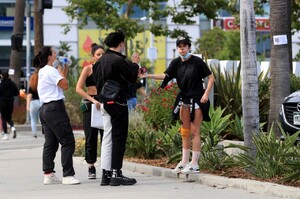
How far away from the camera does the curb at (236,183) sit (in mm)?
9750

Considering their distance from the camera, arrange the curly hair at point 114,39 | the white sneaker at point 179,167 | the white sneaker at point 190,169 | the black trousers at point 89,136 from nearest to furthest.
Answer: the curly hair at point 114,39 < the white sneaker at point 190,169 < the white sneaker at point 179,167 < the black trousers at point 89,136

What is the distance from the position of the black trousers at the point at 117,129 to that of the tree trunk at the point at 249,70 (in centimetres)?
163

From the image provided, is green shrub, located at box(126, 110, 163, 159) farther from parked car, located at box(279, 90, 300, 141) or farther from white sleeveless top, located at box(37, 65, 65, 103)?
white sleeveless top, located at box(37, 65, 65, 103)

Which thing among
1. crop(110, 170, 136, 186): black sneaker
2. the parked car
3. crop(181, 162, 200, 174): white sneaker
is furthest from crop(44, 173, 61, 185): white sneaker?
the parked car

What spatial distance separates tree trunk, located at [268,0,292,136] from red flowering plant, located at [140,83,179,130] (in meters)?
2.00

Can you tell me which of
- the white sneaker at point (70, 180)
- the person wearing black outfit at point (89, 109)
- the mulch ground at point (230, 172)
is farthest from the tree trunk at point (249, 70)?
the white sneaker at point (70, 180)

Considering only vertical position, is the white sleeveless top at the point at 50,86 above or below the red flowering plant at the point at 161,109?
above

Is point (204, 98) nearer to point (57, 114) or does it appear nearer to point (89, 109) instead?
point (89, 109)

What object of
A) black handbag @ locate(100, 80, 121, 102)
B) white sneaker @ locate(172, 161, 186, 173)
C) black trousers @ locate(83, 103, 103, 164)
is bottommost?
white sneaker @ locate(172, 161, 186, 173)

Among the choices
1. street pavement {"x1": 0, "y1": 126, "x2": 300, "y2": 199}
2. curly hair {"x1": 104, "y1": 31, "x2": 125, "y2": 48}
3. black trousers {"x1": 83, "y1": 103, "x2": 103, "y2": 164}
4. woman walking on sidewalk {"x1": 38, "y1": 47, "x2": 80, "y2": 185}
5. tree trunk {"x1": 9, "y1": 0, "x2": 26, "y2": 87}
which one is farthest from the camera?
tree trunk {"x1": 9, "y1": 0, "x2": 26, "y2": 87}

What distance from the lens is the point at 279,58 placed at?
45.7 ft

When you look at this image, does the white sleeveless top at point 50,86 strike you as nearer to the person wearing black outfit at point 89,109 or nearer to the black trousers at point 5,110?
the person wearing black outfit at point 89,109

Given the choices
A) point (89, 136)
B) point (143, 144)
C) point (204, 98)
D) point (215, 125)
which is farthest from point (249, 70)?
point (143, 144)

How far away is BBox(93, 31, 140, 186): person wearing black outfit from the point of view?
35.9ft
